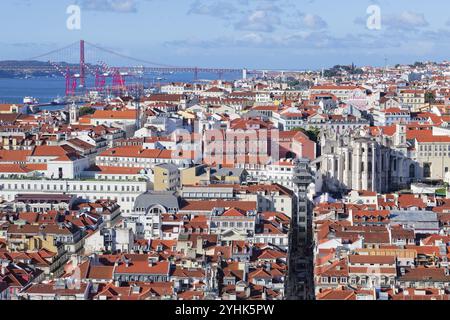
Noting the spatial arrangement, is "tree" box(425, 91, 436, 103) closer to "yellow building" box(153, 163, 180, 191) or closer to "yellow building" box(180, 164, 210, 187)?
"yellow building" box(180, 164, 210, 187)

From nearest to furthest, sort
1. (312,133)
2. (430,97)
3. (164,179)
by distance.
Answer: (164,179)
(312,133)
(430,97)

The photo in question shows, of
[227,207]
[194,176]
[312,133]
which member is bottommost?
[227,207]

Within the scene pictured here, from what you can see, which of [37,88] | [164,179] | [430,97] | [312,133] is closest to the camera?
[164,179]

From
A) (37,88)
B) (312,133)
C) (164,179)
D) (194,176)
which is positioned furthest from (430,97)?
(37,88)

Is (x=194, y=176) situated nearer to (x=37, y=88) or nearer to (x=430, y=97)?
(x=430, y=97)

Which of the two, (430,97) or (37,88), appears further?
(37,88)

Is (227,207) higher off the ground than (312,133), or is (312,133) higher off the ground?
(312,133)

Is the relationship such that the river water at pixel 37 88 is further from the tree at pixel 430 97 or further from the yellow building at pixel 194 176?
the yellow building at pixel 194 176
